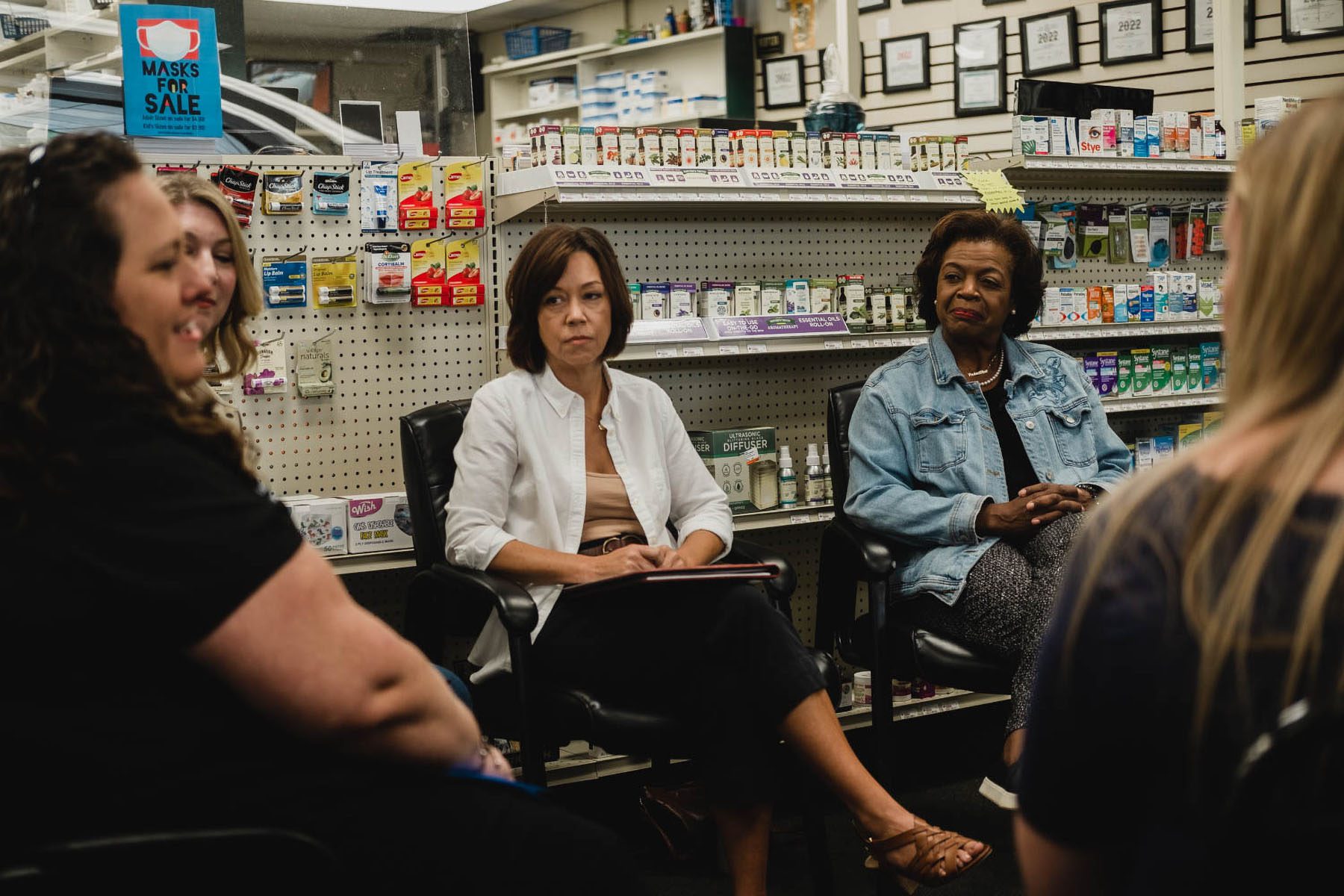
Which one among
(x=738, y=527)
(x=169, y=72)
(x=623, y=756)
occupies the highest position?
(x=169, y=72)

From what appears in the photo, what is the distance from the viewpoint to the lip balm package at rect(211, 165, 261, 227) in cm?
332

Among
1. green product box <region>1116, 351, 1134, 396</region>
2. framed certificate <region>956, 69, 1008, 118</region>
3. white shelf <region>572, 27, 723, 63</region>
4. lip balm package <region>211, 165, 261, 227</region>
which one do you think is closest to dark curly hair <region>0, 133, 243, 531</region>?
lip balm package <region>211, 165, 261, 227</region>

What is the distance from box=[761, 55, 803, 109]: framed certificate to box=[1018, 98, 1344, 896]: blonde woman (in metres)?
7.95

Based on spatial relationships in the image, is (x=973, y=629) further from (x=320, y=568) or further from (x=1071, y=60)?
(x=1071, y=60)

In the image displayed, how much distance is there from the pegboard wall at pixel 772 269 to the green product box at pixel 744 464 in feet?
0.77

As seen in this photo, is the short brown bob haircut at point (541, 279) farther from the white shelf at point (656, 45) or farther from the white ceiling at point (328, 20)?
the white shelf at point (656, 45)

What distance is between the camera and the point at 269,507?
1.38 metres

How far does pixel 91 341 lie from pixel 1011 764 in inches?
84.5

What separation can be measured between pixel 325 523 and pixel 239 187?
891 mm

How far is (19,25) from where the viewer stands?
3.76 metres

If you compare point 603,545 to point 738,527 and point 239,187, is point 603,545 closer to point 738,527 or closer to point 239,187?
point 738,527

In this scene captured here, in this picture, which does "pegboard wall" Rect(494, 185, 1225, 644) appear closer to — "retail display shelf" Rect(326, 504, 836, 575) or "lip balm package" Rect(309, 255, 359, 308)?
"retail display shelf" Rect(326, 504, 836, 575)

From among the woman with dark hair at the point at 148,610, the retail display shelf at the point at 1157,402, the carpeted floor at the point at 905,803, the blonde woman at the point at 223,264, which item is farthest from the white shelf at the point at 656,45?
the woman with dark hair at the point at 148,610

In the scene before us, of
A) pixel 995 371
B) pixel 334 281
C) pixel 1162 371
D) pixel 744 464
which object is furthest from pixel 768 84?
pixel 334 281
